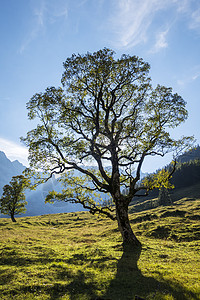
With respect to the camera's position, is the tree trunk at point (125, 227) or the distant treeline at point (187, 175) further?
the distant treeline at point (187, 175)

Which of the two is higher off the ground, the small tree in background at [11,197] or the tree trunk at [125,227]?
the small tree in background at [11,197]

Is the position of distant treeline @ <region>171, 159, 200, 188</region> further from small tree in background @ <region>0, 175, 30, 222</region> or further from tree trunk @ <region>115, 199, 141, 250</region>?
tree trunk @ <region>115, 199, 141, 250</region>

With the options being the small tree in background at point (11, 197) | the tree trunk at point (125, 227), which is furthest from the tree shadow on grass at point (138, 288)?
the small tree in background at point (11, 197)

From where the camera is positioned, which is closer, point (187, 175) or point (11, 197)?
point (11, 197)

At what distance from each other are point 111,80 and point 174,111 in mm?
8228

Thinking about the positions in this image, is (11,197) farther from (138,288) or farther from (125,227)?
(138,288)

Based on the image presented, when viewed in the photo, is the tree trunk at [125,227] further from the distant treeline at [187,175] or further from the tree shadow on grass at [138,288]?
the distant treeline at [187,175]

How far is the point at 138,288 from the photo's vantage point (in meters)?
8.49

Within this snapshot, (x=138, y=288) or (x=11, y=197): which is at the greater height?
(x=11, y=197)

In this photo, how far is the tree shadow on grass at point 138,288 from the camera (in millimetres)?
7367

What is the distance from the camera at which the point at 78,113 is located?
19.6 m

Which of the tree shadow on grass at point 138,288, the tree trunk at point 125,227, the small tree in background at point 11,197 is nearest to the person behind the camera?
the tree shadow on grass at point 138,288

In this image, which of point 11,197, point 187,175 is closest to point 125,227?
point 11,197

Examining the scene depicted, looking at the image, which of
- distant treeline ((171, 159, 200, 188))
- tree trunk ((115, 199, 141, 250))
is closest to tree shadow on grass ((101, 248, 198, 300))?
tree trunk ((115, 199, 141, 250))
